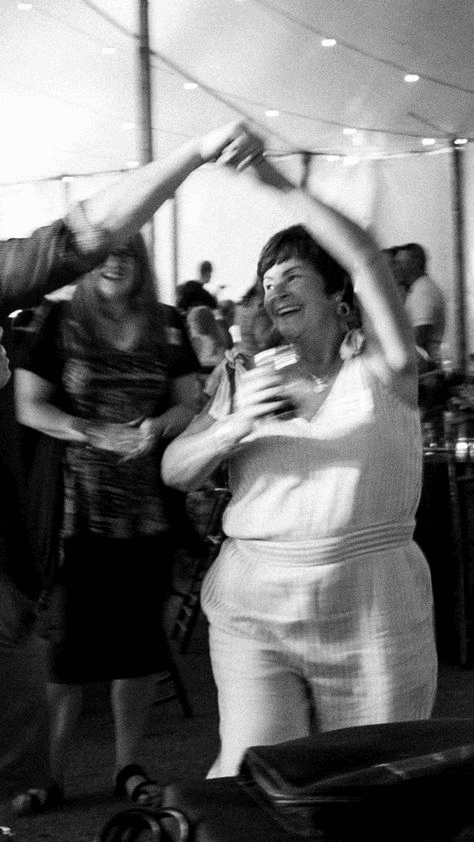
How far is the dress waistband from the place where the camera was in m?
2.16

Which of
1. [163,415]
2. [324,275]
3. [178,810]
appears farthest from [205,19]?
[178,810]

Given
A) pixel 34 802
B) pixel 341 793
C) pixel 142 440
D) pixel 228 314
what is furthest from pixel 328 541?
pixel 228 314

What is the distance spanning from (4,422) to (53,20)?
6.72m

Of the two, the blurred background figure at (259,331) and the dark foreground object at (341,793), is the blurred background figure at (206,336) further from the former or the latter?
the dark foreground object at (341,793)

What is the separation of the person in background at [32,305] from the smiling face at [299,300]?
354mm

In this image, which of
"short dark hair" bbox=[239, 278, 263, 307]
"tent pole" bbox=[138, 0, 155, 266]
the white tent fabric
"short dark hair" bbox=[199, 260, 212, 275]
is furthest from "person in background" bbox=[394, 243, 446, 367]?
"short dark hair" bbox=[199, 260, 212, 275]

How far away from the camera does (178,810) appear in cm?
148

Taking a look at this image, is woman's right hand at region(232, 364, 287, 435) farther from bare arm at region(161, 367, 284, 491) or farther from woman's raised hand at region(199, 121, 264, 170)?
woman's raised hand at region(199, 121, 264, 170)

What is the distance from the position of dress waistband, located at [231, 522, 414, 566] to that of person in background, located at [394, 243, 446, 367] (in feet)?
14.5

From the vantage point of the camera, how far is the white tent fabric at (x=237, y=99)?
831 cm

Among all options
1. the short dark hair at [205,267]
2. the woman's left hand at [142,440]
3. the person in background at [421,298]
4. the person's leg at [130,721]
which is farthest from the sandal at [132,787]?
the short dark hair at [205,267]

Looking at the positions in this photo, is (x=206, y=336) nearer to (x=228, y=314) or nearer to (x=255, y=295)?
(x=228, y=314)

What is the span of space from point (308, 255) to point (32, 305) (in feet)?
1.78

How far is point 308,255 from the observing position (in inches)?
89.9
